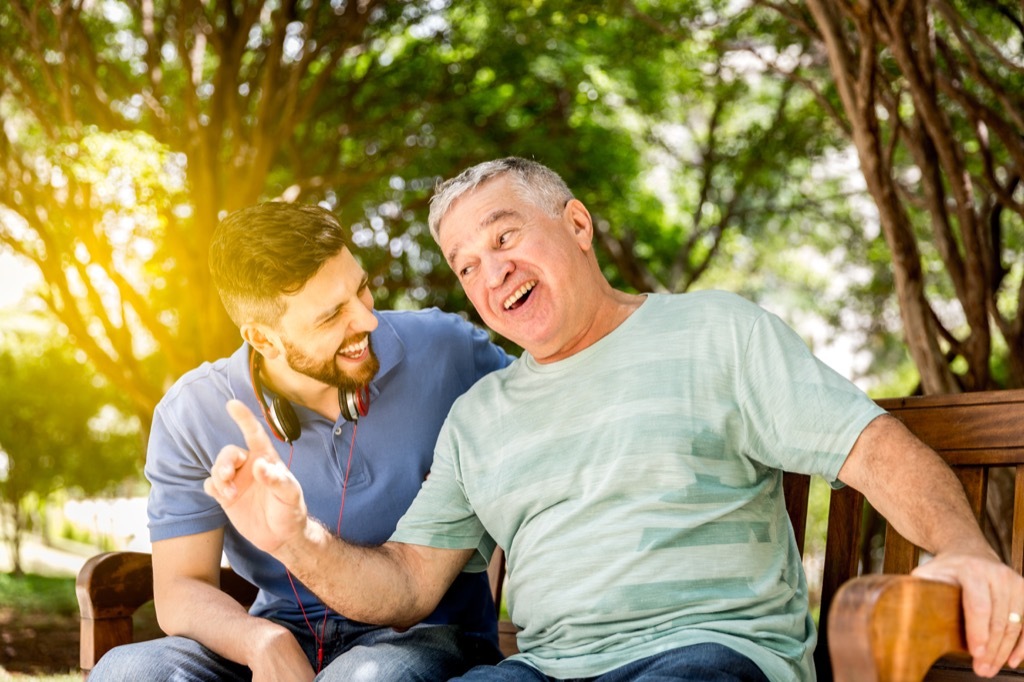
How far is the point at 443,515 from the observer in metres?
2.69

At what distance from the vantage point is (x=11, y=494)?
13328 mm

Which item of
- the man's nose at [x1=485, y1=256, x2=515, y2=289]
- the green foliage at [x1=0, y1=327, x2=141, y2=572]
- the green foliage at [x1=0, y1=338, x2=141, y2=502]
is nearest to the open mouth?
the man's nose at [x1=485, y1=256, x2=515, y2=289]

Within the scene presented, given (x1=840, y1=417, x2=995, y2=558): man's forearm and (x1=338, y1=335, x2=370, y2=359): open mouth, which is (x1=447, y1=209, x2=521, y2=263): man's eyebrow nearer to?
(x1=338, y1=335, x2=370, y2=359): open mouth

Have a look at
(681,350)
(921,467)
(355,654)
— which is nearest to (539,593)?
(355,654)

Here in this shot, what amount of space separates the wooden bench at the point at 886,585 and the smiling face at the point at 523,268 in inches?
28.7

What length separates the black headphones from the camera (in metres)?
2.95

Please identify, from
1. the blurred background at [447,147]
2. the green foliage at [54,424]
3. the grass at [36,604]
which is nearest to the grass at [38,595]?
the grass at [36,604]

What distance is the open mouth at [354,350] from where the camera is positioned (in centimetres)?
297

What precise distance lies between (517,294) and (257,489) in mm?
808

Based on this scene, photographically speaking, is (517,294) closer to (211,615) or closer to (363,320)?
(363,320)

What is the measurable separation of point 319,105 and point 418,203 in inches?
52.0

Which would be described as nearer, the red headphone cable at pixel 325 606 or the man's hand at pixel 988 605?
the man's hand at pixel 988 605

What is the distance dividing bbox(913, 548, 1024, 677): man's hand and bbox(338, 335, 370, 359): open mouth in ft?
5.66

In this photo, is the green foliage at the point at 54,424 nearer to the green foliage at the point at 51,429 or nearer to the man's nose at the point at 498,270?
the green foliage at the point at 51,429
